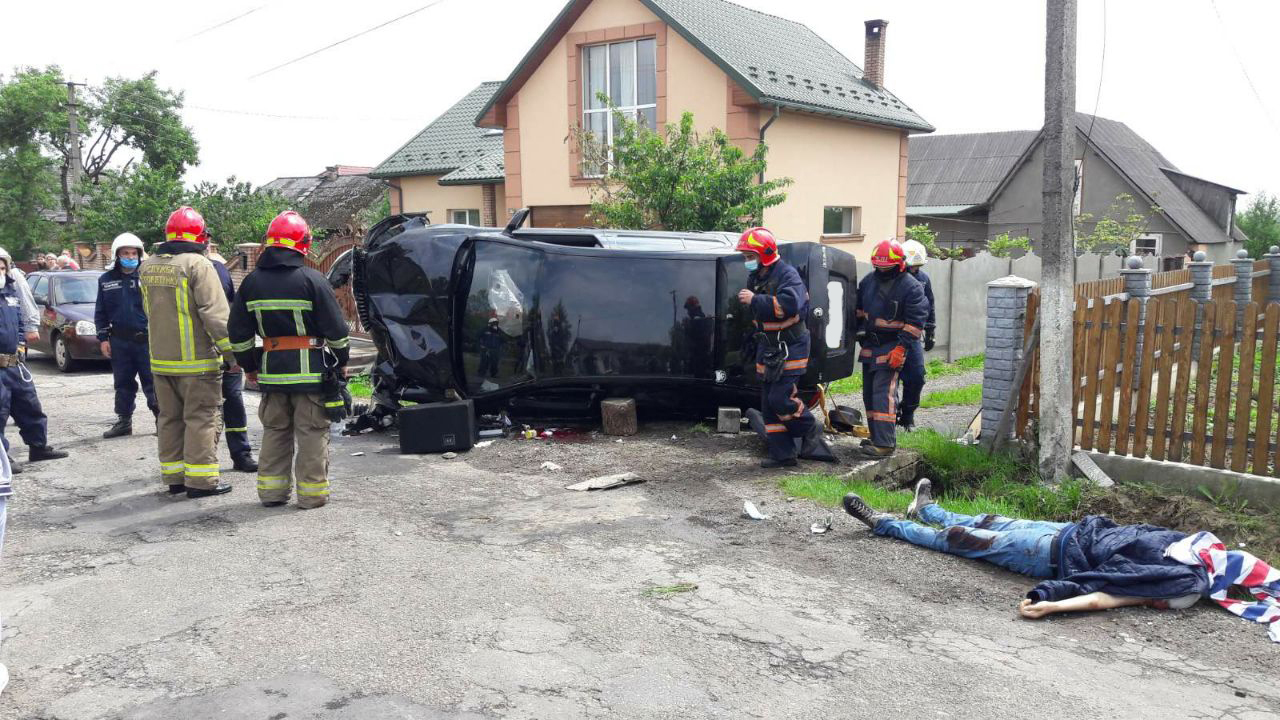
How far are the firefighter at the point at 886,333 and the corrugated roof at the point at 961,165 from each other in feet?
110

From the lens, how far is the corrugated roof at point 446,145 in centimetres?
2445

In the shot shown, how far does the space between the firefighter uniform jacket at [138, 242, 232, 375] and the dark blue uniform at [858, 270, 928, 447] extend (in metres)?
4.95

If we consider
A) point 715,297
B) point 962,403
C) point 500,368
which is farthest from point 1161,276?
point 500,368

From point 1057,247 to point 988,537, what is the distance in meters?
2.60

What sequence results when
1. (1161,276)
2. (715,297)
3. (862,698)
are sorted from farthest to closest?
(1161,276), (715,297), (862,698)

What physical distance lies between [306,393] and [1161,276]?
11655 mm

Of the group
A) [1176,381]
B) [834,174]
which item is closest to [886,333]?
[1176,381]

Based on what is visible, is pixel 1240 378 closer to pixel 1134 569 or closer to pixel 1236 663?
pixel 1134 569

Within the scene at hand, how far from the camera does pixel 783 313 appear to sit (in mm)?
7328

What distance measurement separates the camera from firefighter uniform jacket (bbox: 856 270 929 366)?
800 centimetres

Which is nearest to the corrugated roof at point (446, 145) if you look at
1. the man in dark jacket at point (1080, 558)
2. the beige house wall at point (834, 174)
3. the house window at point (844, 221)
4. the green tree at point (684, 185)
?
the house window at point (844, 221)

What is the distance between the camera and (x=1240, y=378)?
663 cm

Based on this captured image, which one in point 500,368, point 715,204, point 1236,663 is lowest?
point 1236,663

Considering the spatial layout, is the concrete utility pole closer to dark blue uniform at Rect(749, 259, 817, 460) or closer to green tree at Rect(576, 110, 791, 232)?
dark blue uniform at Rect(749, 259, 817, 460)
